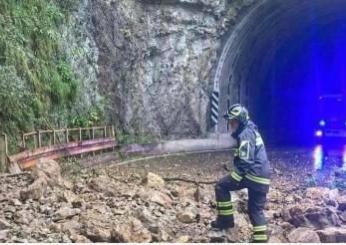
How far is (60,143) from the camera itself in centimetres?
1134

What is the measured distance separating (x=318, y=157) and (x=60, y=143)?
30.6 feet

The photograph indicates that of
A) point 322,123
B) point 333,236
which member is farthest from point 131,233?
point 322,123

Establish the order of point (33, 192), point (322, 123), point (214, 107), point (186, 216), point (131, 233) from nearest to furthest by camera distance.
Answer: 1. point (131, 233)
2. point (186, 216)
3. point (33, 192)
4. point (214, 107)
5. point (322, 123)

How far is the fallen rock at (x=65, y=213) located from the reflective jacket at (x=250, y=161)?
7.24 ft

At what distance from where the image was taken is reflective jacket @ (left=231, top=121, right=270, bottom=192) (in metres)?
5.99

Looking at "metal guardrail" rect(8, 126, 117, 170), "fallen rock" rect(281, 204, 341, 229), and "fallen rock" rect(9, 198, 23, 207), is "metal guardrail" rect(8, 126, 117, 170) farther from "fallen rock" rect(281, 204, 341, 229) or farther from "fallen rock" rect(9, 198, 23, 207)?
"fallen rock" rect(281, 204, 341, 229)

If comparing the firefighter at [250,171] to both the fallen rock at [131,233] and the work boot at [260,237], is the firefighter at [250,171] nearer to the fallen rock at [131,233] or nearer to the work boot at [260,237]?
the work boot at [260,237]

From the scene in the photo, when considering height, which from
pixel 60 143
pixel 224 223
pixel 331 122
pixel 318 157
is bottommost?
pixel 318 157

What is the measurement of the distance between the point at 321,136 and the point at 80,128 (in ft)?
44.4

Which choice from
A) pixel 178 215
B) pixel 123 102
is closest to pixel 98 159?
pixel 123 102

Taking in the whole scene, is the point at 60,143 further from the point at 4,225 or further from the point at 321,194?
the point at 321,194

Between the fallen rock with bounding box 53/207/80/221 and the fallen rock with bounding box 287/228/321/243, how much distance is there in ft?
9.18

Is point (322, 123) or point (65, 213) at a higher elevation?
point (322, 123)

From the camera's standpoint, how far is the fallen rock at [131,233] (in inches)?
225
